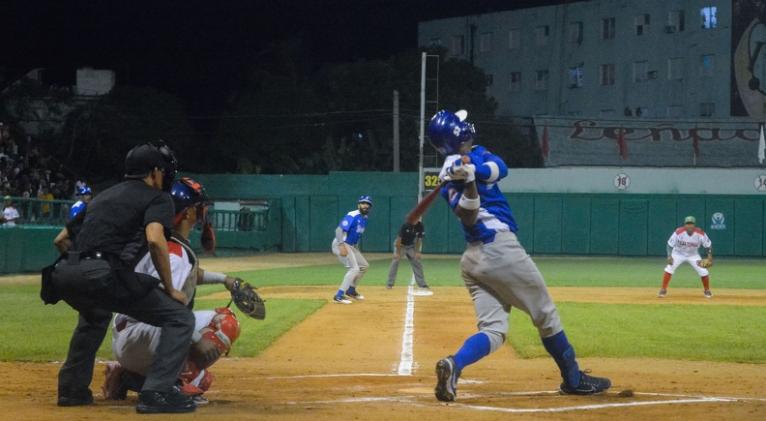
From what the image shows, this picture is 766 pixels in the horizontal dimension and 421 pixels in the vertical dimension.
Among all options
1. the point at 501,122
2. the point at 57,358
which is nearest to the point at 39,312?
the point at 57,358

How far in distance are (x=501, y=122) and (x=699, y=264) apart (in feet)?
132

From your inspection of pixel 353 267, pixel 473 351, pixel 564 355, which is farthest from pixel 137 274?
pixel 353 267

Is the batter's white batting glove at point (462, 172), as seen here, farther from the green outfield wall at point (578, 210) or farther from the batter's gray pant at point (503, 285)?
the green outfield wall at point (578, 210)

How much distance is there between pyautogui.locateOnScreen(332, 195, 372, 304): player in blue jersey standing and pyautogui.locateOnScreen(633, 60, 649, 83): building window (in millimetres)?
47596

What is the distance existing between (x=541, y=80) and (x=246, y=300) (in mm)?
64099

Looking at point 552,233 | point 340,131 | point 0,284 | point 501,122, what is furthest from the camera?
point 340,131

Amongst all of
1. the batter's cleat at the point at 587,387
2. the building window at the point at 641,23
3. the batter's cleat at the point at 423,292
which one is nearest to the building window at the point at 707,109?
the building window at the point at 641,23

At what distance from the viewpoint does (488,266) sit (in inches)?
314

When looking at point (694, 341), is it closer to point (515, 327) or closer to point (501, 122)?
point (515, 327)

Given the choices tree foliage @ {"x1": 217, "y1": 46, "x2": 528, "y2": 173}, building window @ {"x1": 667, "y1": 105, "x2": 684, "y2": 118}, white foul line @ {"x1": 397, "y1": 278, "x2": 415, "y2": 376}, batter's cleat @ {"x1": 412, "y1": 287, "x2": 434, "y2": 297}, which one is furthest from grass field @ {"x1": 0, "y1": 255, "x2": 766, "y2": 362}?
building window @ {"x1": 667, "y1": 105, "x2": 684, "y2": 118}

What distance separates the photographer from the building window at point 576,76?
224 feet

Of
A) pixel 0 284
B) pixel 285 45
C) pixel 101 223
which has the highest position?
pixel 285 45

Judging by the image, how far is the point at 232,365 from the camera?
10734 millimetres

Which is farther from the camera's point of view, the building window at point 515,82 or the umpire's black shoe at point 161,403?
the building window at point 515,82
